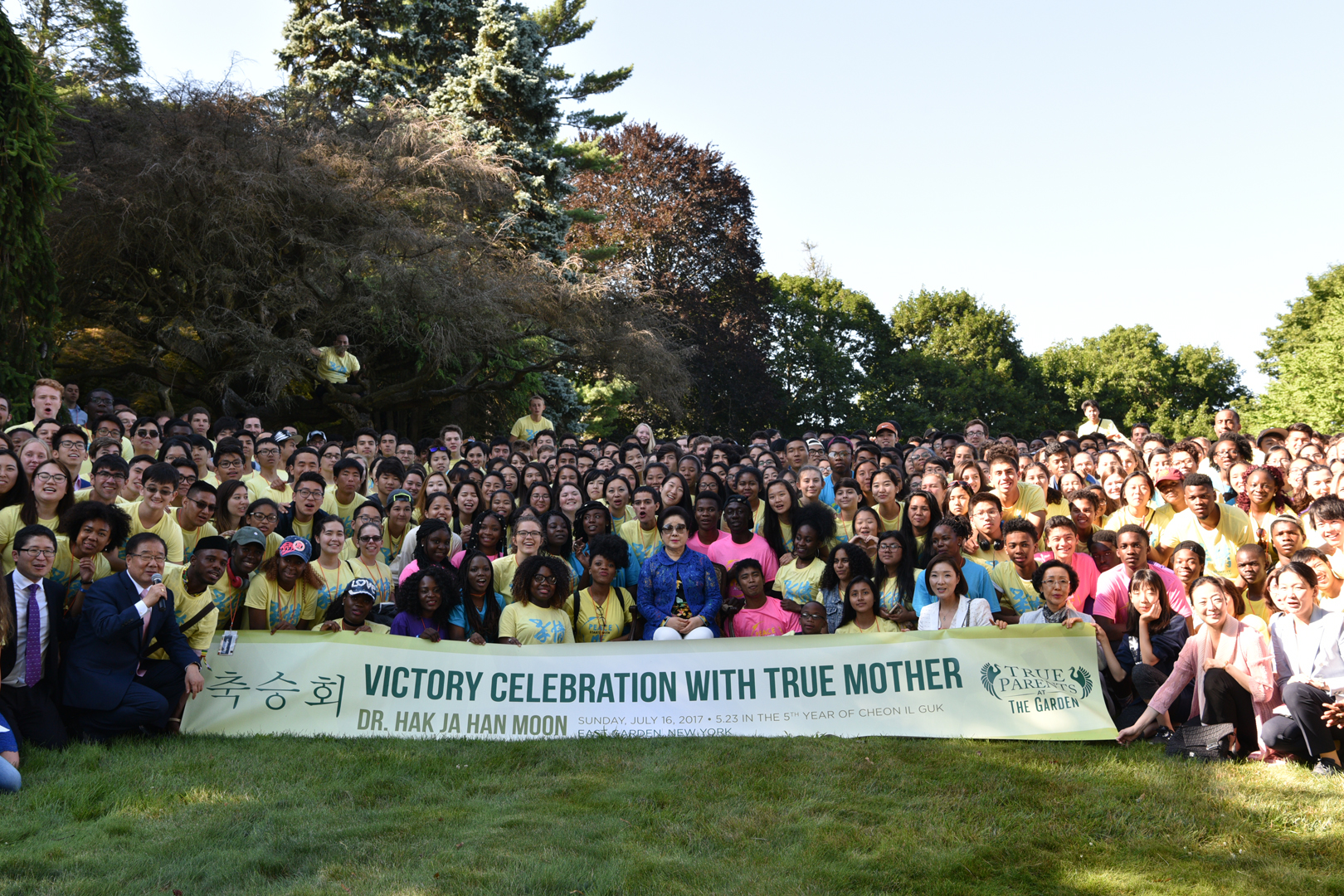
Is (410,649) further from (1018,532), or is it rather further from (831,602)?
(1018,532)

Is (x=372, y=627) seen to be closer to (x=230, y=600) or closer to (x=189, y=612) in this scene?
(x=230, y=600)

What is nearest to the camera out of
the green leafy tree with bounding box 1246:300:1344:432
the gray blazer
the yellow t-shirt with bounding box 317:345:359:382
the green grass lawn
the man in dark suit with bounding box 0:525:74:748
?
the green grass lawn

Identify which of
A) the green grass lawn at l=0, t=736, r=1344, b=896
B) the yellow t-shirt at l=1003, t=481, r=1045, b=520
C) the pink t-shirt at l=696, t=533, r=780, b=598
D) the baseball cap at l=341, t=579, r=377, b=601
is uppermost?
the yellow t-shirt at l=1003, t=481, r=1045, b=520

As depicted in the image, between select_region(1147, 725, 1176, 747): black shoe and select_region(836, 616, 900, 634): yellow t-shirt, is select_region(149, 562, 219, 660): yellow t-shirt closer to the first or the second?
select_region(836, 616, 900, 634): yellow t-shirt

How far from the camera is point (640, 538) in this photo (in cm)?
869

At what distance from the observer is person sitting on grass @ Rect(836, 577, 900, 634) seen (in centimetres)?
698

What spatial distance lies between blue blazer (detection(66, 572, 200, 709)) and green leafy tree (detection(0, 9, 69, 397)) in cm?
724

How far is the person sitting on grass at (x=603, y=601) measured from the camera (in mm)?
7430

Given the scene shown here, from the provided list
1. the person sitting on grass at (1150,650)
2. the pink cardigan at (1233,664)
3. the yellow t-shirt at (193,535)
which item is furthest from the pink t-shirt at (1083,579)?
the yellow t-shirt at (193,535)

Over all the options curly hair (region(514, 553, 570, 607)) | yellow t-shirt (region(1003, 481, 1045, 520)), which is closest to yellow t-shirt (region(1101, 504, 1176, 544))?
yellow t-shirt (region(1003, 481, 1045, 520))

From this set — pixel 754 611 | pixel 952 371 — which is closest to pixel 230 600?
pixel 754 611

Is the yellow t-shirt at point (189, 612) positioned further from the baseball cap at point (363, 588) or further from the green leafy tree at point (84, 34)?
the green leafy tree at point (84, 34)

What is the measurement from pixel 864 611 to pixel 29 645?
210 inches

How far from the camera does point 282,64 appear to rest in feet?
86.1
